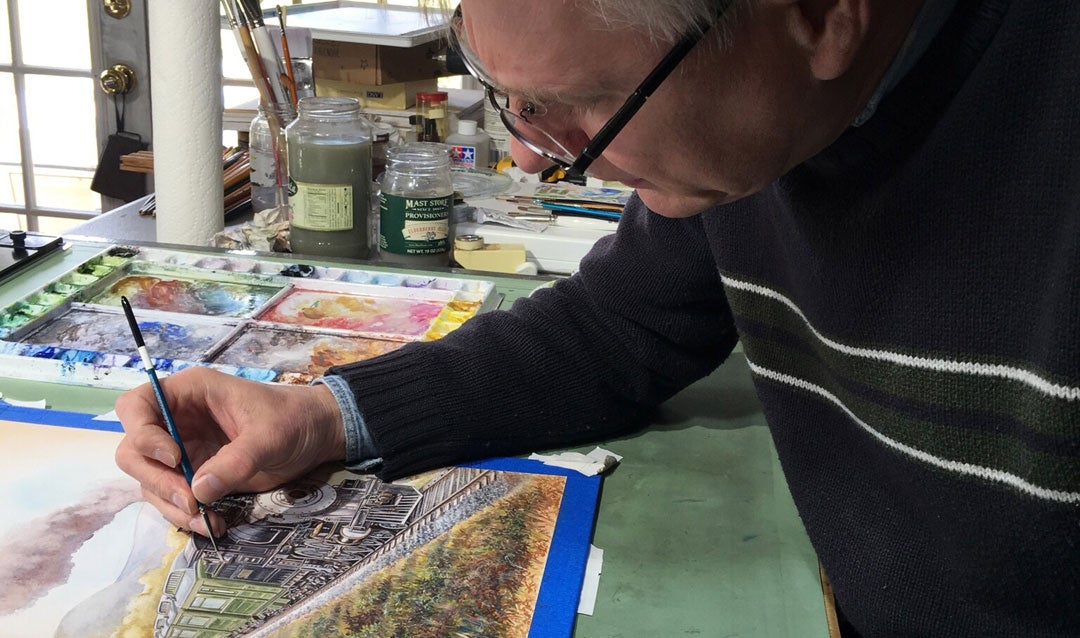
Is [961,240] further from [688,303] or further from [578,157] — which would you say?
[688,303]

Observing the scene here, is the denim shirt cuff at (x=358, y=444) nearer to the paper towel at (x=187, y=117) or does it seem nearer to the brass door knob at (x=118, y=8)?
the paper towel at (x=187, y=117)

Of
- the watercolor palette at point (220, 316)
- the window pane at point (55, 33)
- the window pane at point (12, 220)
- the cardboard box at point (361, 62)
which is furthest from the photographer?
the window pane at point (12, 220)

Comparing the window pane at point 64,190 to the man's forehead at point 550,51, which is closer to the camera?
the man's forehead at point 550,51

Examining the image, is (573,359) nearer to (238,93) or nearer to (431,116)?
(431,116)

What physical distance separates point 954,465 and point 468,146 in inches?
56.0

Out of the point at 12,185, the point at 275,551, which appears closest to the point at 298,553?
the point at 275,551

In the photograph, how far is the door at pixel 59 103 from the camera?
2.89 m

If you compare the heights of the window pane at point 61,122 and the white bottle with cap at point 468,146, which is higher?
the white bottle with cap at point 468,146

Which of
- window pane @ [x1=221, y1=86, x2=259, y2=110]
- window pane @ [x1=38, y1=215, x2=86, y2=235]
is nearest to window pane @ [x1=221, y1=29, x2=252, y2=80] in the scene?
window pane @ [x1=221, y1=86, x2=259, y2=110]

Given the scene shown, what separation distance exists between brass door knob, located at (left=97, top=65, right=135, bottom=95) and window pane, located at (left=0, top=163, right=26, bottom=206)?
1.96ft

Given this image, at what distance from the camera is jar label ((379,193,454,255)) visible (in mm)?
1497

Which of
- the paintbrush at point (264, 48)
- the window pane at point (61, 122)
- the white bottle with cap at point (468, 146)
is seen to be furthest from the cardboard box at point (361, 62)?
the window pane at point (61, 122)

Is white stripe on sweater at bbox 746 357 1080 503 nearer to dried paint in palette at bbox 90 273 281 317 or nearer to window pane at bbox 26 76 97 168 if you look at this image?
dried paint in palette at bbox 90 273 281 317

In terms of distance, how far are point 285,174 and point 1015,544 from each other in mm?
1310
